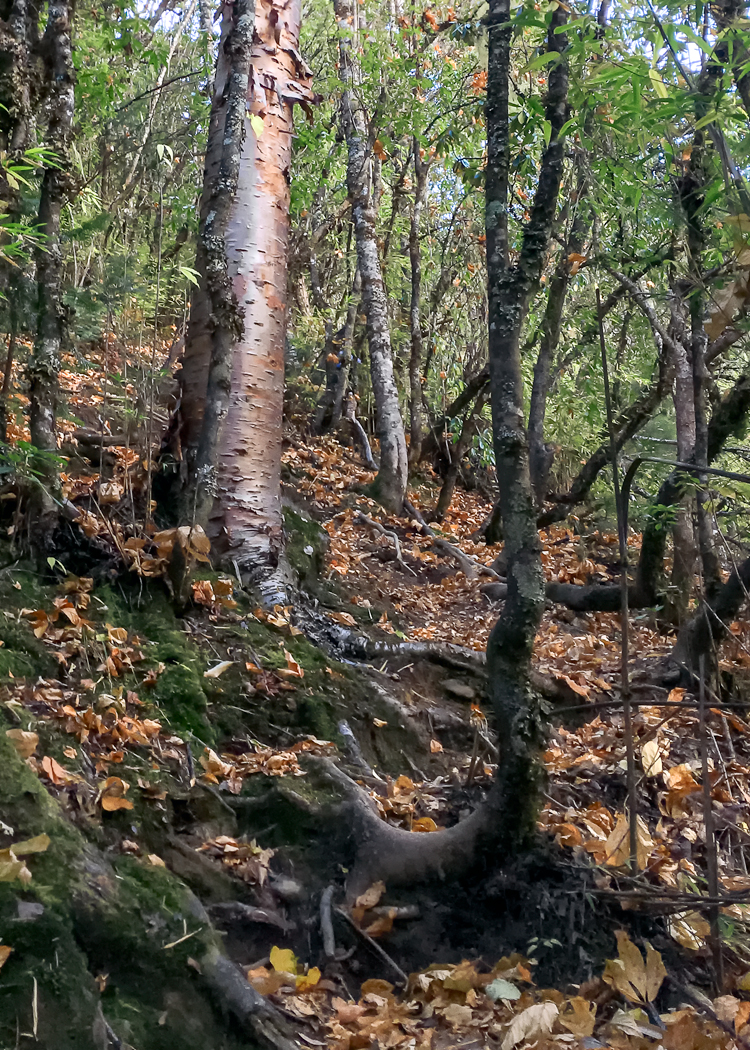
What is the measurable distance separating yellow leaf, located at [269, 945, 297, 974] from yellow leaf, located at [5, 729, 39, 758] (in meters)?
0.94

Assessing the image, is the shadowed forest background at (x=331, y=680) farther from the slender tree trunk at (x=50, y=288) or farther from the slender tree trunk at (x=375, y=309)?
the slender tree trunk at (x=375, y=309)

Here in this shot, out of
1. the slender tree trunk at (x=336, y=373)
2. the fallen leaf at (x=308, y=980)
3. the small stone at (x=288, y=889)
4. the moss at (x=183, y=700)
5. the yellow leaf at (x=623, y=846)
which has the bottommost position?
the fallen leaf at (x=308, y=980)

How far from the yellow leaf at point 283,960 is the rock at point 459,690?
203cm

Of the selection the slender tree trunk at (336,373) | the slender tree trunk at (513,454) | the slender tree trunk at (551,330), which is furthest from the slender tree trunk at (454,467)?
the slender tree trunk at (513,454)

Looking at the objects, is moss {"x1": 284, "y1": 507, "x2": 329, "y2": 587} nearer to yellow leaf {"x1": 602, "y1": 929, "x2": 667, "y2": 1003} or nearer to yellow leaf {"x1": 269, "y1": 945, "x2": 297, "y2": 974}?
yellow leaf {"x1": 269, "y1": 945, "x2": 297, "y2": 974}

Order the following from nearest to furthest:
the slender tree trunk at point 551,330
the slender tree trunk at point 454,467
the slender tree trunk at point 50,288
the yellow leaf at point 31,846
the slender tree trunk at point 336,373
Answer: the yellow leaf at point 31,846, the slender tree trunk at point 50,288, the slender tree trunk at point 551,330, the slender tree trunk at point 454,467, the slender tree trunk at point 336,373

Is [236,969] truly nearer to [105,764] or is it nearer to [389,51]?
[105,764]

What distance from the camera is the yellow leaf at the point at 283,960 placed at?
2148 mm

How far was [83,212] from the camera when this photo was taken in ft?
21.8

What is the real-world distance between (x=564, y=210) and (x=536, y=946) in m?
7.01

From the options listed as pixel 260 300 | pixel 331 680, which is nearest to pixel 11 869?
pixel 331 680

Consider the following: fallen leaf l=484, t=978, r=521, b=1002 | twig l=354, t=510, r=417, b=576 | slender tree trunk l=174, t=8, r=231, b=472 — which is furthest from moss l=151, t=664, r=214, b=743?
twig l=354, t=510, r=417, b=576

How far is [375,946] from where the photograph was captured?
2.30 meters

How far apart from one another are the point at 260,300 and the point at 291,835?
110 inches
